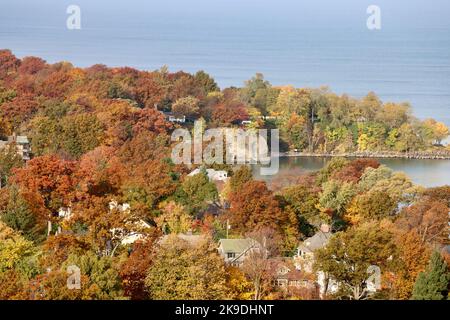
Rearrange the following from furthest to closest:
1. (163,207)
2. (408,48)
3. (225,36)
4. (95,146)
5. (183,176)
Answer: (225,36)
(408,48)
(95,146)
(183,176)
(163,207)

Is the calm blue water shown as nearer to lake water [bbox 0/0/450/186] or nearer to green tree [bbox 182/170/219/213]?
lake water [bbox 0/0/450/186]

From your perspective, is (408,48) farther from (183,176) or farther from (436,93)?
(183,176)

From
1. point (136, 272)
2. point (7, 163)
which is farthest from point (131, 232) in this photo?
point (7, 163)

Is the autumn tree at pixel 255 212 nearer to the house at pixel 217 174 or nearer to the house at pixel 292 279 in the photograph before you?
the house at pixel 292 279

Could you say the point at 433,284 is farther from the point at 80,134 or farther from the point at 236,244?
the point at 80,134

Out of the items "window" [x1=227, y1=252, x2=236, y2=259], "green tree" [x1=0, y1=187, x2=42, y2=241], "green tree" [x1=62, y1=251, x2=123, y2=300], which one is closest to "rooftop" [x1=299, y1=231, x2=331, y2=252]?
"window" [x1=227, y1=252, x2=236, y2=259]

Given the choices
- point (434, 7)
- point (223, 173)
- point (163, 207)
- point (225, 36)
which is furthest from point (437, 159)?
point (434, 7)

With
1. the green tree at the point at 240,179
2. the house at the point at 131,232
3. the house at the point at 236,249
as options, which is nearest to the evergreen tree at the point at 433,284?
the house at the point at 236,249
